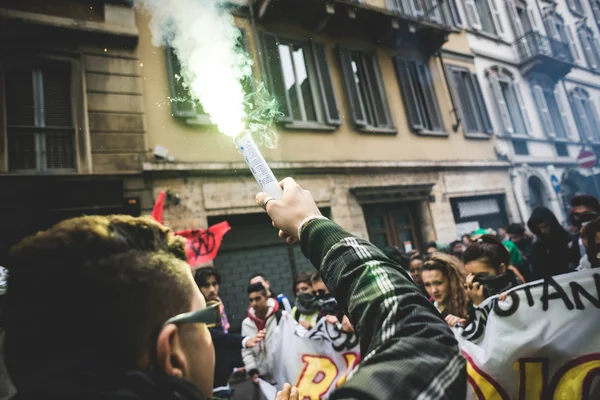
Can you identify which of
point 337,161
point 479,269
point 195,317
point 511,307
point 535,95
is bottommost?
point 511,307

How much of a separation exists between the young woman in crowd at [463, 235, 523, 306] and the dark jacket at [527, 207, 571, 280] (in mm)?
2716

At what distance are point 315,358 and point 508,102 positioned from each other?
47.6 ft

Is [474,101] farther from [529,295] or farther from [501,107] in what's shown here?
[529,295]

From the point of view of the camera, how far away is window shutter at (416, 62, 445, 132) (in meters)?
11.5

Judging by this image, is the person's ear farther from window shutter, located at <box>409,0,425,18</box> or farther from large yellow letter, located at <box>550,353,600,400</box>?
window shutter, located at <box>409,0,425,18</box>

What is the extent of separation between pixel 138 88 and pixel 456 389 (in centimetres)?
775

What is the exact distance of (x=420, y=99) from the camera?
1159cm

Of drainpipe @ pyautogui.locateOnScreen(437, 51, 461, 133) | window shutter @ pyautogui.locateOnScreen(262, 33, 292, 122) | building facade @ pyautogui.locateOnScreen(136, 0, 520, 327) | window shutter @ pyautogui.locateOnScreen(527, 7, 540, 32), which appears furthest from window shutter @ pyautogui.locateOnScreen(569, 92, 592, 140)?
window shutter @ pyautogui.locateOnScreen(262, 33, 292, 122)

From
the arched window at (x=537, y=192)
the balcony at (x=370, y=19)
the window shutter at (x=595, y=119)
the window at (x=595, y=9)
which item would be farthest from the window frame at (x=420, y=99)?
the window at (x=595, y=9)

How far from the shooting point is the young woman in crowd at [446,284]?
10.9 ft

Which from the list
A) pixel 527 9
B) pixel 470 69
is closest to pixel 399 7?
pixel 470 69

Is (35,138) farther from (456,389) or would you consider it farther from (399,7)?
(399,7)

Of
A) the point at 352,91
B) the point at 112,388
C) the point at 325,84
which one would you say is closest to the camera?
the point at 112,388

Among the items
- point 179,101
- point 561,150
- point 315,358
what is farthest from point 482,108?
point 315,358
